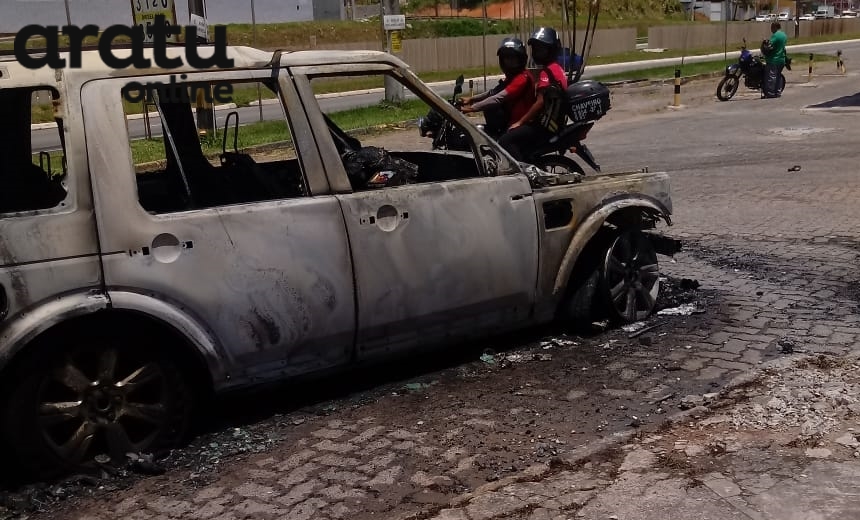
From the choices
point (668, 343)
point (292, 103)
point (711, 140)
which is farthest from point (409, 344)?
→ point (711, 140)

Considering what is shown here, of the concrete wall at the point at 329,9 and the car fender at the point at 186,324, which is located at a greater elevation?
the concrete wall at the point at 329,9

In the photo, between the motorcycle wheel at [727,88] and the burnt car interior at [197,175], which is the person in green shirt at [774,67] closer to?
the motorcycle wheel at [727,88]

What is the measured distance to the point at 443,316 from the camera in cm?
457

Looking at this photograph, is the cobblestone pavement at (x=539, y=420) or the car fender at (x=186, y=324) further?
the car fender at (x=186, y=324)

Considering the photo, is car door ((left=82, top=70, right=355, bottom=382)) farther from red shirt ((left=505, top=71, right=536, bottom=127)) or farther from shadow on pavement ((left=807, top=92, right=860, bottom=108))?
shadow on pavement ((left=807, top=92, right=860, bottom=108))

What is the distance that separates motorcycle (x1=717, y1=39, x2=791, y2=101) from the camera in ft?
73.0

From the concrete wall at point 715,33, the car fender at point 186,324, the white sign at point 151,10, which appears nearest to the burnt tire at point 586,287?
the car fender at point 186,324

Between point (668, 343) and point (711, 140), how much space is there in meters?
10.7

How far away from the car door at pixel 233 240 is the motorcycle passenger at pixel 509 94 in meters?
3.74

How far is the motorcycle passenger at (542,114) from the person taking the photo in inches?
309

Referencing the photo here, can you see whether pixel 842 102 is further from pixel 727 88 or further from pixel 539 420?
pixel 539 420

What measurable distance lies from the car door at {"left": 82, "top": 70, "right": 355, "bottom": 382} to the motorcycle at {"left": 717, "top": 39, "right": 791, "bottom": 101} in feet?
66.3

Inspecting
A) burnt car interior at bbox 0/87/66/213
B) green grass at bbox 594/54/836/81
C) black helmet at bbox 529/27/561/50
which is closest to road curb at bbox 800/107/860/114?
green grass at bbox 594/54/836/81

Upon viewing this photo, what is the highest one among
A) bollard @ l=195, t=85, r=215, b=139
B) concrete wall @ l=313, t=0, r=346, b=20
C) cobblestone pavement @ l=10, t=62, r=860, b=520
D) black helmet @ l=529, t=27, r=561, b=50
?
concrete wall @ l=313, t=0, r=346, b=20
